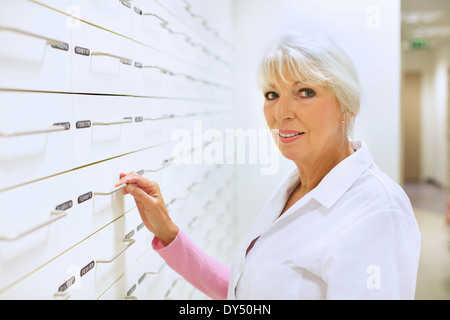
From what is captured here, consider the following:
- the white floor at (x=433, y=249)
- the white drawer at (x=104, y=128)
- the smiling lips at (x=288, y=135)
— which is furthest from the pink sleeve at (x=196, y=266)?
the white floor at (x=433, y=249)

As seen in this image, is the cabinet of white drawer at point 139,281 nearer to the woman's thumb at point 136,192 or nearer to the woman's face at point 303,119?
the woman's thumb at point 136,192

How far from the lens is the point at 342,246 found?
77 cm

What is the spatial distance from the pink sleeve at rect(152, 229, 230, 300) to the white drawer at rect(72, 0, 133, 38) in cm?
49

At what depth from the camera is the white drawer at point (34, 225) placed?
0.60 meters

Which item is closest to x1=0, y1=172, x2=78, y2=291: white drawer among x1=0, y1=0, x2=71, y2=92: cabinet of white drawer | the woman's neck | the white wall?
x1=0, y1=0, x2=71, y2=92: cabinet of white drawer

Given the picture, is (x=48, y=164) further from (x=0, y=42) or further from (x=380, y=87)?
(x=380, y=87)

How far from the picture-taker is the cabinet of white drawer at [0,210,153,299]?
69cm

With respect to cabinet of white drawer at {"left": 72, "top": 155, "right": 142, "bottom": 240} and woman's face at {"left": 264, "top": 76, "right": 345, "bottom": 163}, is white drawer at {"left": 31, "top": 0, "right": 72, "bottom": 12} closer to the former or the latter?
cabinet of white drawer at {"left": 72, "top": 155, "right": 142, "bottom": 240}

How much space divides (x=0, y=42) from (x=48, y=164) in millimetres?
200

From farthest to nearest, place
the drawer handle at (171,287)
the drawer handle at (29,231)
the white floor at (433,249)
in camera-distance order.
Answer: the white floor at (433,249) → the drawer handle at (171,287) → the drawer handle at (29,231)

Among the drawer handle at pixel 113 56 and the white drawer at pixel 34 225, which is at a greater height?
the drawer handle at pixel 113 56

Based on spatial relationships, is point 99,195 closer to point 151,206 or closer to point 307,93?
point 151,206

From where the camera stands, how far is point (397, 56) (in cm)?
122

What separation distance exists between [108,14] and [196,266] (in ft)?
2.02
